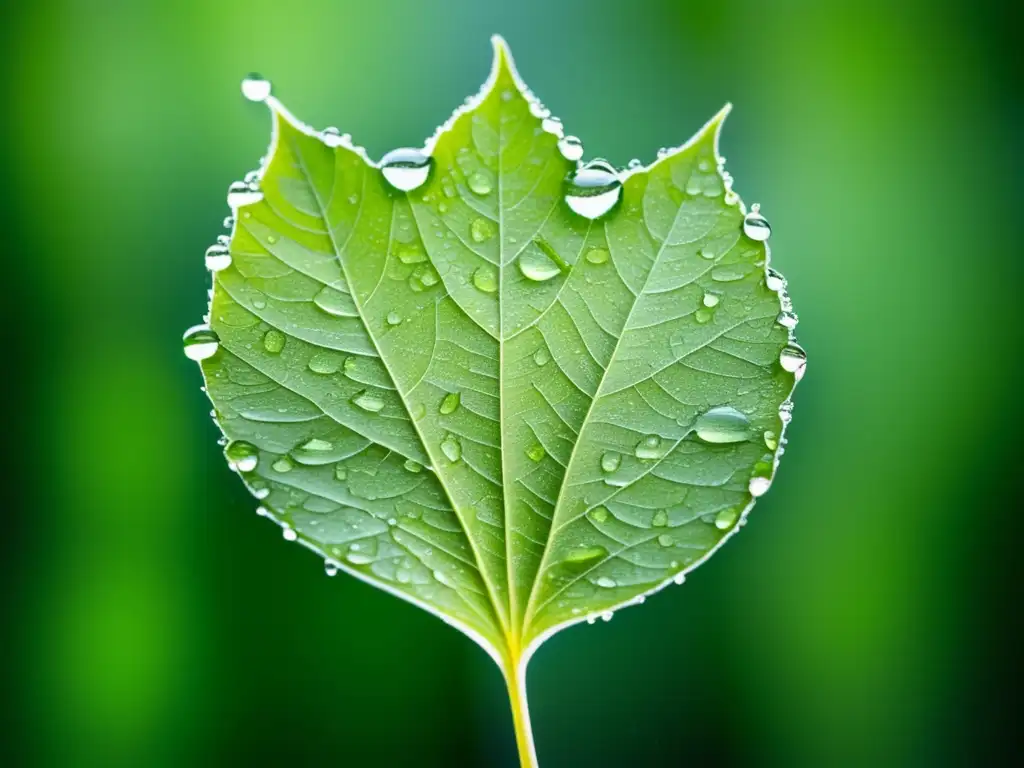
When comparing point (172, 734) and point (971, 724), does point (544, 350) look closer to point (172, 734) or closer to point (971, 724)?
point (172, 734)

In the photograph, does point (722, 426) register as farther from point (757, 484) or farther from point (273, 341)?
point (273, 341)

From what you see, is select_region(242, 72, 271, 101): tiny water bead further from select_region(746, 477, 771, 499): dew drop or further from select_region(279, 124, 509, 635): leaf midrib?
select_region(746, 477, 771, 499): dew drop

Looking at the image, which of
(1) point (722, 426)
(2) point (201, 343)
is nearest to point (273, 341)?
(2) point (201, 343)

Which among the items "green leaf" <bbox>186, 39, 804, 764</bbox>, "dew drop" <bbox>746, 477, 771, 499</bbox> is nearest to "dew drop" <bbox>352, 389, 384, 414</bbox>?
"green leaf" <bbox>186, 39, 804, 764</bbox>

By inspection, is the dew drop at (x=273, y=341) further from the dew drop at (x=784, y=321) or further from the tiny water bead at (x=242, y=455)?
the dew drop at (x=784, y=321)

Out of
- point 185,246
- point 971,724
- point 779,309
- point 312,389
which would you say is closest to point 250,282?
point 312,389

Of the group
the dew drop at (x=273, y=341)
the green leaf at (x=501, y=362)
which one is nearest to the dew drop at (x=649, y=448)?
the green leaf at (x=501, y=362)
